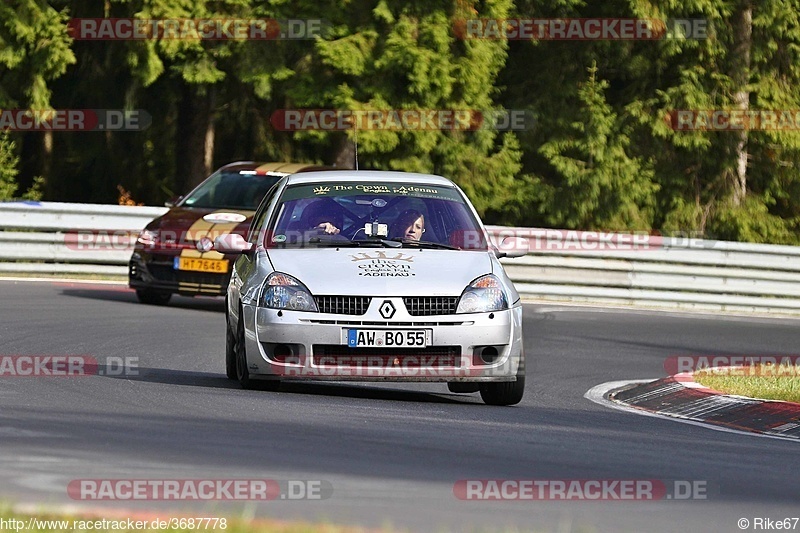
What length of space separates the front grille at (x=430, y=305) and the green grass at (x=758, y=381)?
2.54 m

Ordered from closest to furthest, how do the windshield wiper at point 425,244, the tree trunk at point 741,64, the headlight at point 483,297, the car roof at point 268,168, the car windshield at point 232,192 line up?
the headlight at point 483,297 < the windshield wiper at point 425,244 < the car windshield at point 232,192 < the car roof at point 268,168 < the tree trunk at point 741,64

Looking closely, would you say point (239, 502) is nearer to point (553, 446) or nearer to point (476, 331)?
point (553, 446)

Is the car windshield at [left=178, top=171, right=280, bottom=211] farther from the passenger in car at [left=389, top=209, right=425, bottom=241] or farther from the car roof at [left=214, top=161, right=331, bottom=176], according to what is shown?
the passenger in car at [left=389, top=209, right=425, bottom=241]

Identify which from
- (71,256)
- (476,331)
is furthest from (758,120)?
(476,331)

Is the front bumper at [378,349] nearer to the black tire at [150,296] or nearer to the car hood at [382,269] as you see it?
the car hood at [382,269]

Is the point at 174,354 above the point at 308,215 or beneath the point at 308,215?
beneath

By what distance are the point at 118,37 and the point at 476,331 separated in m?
18.9

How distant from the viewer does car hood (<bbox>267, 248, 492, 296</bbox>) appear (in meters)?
9.98

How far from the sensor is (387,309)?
32.5ft

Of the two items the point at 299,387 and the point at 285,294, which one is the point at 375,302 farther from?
the point at 299,387

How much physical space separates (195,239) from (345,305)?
8029 mm

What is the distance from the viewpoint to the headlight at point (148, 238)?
711 inches

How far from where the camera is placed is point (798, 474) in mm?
7859

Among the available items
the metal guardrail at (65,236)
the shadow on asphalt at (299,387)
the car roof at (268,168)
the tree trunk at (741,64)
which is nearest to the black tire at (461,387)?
the shadow on asphalt at (299,387)
